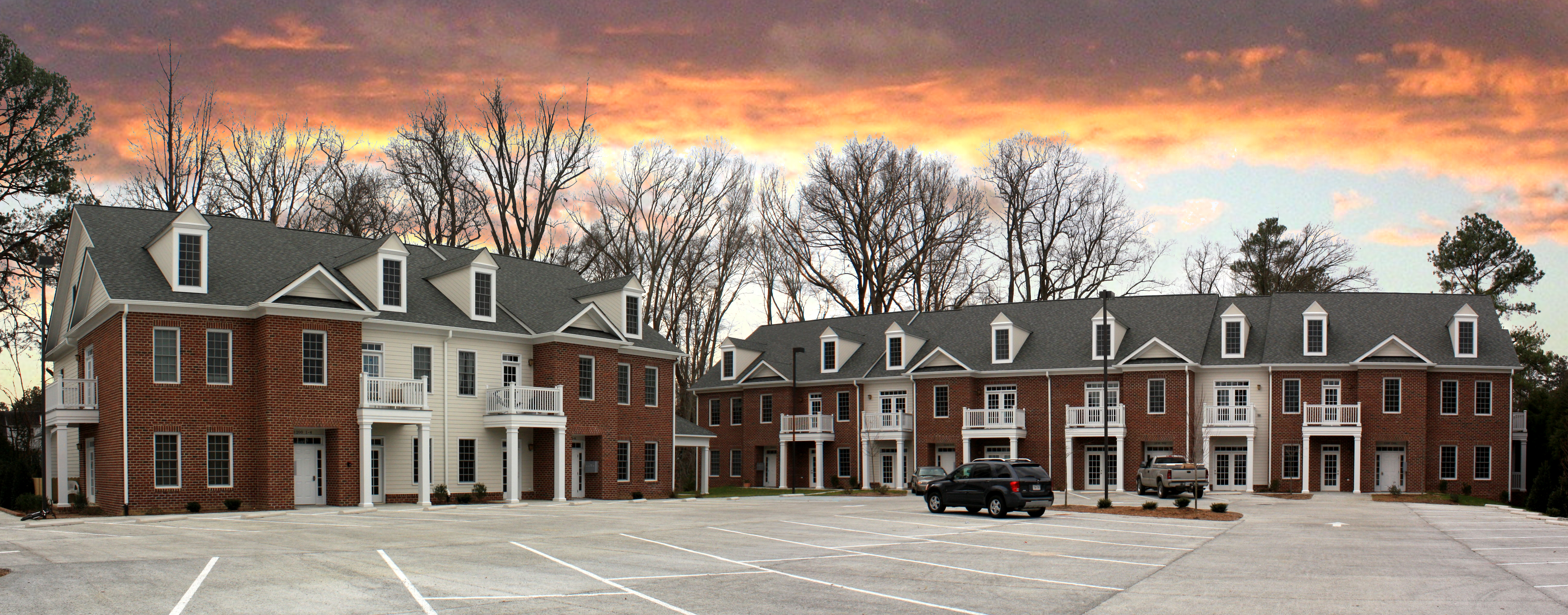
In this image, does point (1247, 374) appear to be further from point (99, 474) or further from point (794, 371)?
point (99, 474)

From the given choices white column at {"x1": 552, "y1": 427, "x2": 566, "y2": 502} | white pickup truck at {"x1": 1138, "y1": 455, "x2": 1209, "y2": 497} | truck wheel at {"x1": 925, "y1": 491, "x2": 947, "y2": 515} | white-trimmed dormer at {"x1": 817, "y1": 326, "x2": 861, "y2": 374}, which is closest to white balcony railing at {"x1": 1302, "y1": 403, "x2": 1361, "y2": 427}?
white pickup truck at {"x1": 1138, "y1": 455, "x2": 1209, "y2": 497}

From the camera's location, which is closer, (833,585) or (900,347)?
(833,585)

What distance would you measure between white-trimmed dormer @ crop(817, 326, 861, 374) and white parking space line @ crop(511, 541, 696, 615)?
38754mm

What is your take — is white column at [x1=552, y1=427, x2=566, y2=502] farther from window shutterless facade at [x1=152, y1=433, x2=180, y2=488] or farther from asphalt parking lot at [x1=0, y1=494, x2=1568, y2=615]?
window shutterless facade at [x1=152, y1=433, x2=180, y2=488]

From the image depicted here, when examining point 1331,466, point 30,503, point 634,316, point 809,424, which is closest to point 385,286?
point 634,316

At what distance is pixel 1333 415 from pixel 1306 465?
2343 mm

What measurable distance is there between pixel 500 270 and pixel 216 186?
673 inches

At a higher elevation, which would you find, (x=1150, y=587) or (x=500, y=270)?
(x=500, y=270)

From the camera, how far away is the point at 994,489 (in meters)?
29.7

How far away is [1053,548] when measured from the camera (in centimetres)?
2112

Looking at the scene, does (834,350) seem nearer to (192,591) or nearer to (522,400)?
(522,400)

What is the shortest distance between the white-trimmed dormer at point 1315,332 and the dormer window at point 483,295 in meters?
33.4

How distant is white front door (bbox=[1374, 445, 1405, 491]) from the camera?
152 ft

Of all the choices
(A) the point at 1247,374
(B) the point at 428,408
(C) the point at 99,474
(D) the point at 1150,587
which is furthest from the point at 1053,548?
(A) the point at 1247,374
